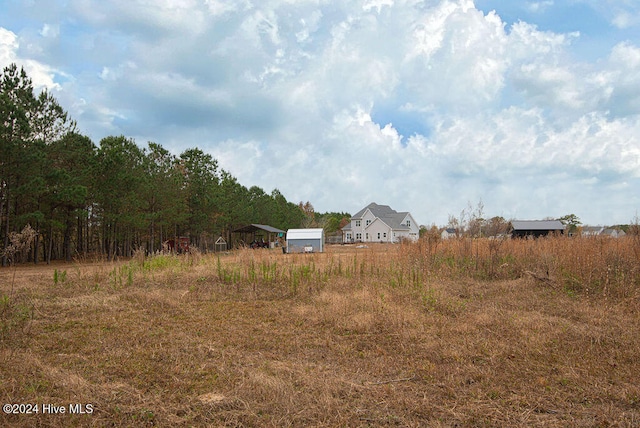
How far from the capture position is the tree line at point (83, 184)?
629 inches

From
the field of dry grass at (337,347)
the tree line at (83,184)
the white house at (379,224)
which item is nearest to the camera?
the field of dry grass at (337,347)

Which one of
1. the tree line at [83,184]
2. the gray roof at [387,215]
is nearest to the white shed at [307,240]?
the tree line at [83,184]

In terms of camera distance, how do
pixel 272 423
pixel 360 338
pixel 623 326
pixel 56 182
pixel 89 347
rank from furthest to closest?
pixel 56 182
pixel 623 326
pixel 360 338
pixel 89 347
pixel 272 423

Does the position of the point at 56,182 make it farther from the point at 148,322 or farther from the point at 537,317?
the point at 537,317

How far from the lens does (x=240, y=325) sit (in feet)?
18.6

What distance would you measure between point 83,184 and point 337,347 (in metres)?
20.5

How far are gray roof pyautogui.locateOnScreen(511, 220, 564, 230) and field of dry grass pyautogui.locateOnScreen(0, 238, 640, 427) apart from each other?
23.3 meters

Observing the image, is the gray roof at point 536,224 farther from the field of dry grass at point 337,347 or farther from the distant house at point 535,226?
the field of dry grass at point 337,347

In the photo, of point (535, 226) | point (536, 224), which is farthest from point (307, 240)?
point (536, 224)

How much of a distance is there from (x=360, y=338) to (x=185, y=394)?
2.41 m

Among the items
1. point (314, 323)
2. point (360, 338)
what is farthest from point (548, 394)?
point (314, 323)

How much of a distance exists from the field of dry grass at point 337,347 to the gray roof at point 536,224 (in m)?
23.3

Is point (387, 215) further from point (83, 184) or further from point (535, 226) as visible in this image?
point (83, 184)

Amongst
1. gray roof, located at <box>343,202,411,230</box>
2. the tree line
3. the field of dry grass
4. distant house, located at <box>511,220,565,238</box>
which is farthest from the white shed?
gray roof, located at <box>343,202,411,230</box>
